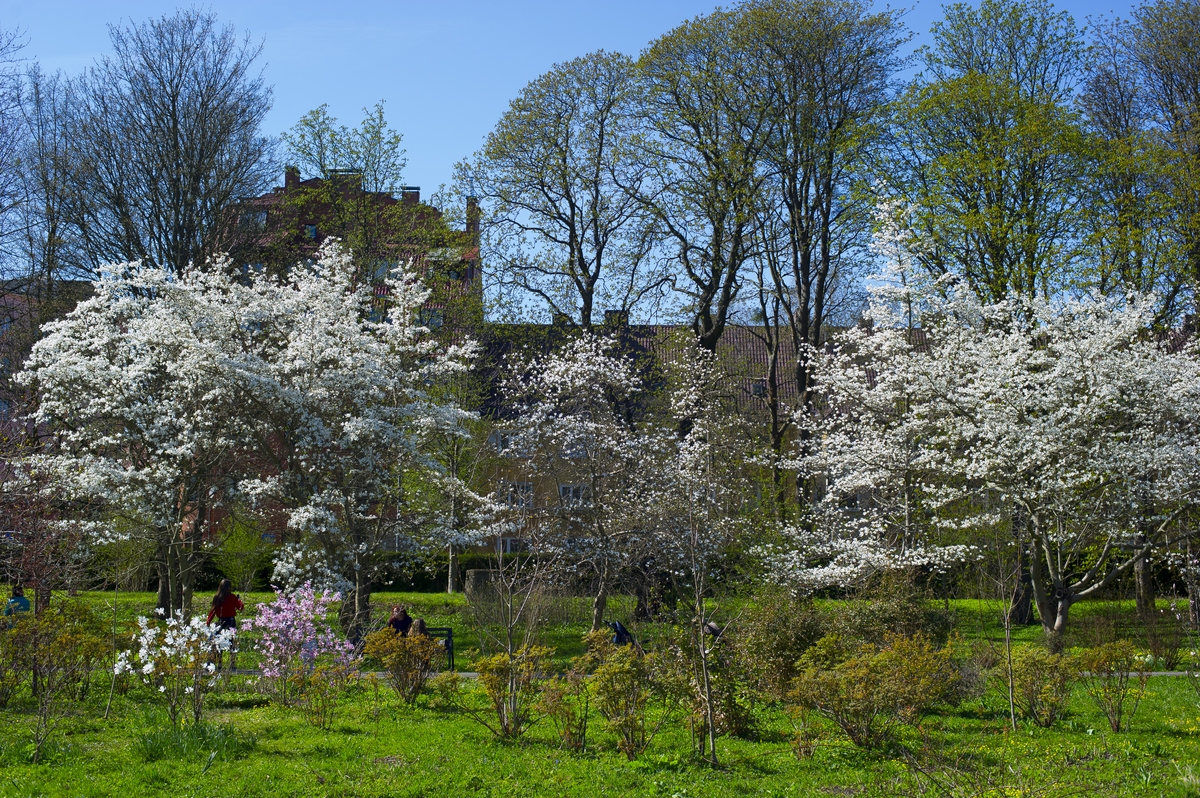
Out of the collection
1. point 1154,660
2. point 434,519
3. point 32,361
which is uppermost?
point 32,361

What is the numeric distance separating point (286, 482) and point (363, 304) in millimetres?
4074

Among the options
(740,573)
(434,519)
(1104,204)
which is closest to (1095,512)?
(740,573)

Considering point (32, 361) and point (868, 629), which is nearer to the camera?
point (868, 629)

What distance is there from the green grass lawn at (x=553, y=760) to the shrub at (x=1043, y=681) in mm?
198

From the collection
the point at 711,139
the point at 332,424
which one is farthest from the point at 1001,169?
the point at 332,424

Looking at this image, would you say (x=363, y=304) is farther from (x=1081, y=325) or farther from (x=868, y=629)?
(x=1081, y=325)

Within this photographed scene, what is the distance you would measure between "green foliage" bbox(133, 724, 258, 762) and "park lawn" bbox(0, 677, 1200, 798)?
0.22ft

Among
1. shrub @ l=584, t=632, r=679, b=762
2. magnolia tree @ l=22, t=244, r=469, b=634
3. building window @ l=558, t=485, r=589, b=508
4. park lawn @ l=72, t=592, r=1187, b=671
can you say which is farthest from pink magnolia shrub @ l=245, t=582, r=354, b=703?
building window @ l=558, t=485, r=589, b=508

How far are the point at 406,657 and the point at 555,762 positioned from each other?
109 inches

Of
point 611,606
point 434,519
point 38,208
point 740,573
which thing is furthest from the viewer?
point 38,208

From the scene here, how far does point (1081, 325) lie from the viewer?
1409 centimetres

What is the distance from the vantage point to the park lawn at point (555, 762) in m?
6.57

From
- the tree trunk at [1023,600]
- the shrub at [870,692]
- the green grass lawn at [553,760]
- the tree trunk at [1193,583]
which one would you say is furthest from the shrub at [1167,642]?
the shrub at [870,692]

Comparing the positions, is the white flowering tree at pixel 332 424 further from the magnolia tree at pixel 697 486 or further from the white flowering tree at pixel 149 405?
the magnolia tree at pixel 697 486
